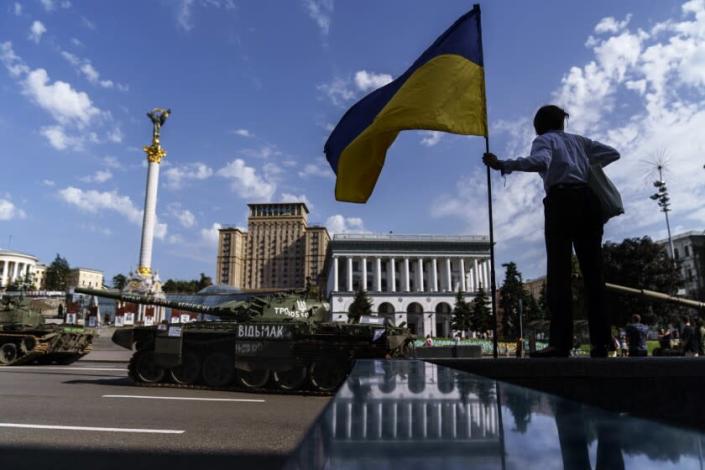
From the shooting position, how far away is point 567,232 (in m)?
3.71

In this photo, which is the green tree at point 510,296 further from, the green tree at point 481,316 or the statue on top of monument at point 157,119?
the statue on top of monument at point 157,119

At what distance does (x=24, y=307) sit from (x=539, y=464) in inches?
881

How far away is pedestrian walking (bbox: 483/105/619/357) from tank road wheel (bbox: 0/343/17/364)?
19233 mm

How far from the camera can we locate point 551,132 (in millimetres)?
3898

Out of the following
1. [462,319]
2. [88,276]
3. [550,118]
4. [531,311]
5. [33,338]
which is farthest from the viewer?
[88,276]

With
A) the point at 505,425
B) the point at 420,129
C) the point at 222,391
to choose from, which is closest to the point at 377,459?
the point at 505,425

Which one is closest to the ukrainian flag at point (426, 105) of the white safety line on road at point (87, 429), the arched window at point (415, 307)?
the white safety line on road at point (87, 429)

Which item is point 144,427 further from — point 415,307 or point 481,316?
point 415,307

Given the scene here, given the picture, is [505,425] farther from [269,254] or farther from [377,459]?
[269,254]

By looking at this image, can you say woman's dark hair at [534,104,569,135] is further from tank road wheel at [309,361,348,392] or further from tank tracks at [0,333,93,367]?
tank tracks at [0,333,93,367]

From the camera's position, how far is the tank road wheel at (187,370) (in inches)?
477

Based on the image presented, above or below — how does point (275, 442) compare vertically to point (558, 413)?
below

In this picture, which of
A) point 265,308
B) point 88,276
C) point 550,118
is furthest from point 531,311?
point 88,276

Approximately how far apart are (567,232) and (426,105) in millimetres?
1740
